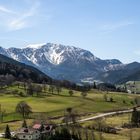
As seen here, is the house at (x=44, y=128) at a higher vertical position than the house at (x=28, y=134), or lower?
higher

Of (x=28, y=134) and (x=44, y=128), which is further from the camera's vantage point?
(x=44, y=128)

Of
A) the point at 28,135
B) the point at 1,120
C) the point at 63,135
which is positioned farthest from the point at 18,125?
the point at 63,135

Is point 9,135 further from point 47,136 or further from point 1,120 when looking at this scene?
point 1,120

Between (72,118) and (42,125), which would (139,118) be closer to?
(72,118)

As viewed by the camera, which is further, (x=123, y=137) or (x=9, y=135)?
(x=123, y=137)

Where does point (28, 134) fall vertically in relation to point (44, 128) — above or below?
below

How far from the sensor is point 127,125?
615 ft

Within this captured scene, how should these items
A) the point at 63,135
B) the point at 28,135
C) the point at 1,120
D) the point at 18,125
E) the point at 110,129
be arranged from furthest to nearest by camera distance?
the point at 1,120, the point at 18,125, the point at 110,129, the point at 28,135, the point at 63,135

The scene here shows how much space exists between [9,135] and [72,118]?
49530 mm

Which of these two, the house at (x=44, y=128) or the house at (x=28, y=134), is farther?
the house at (x=44, y=128)

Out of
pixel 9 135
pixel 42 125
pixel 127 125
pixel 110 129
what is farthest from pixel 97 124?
pixel 9 135

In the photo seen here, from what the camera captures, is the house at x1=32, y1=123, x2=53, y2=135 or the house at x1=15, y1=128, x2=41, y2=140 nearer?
the house at x1=15, y1=128, x2=41, y2=140

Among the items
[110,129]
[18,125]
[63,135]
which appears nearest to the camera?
[63,135]

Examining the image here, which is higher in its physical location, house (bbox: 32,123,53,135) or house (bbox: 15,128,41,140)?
house (bbox: 32,123,53,135)
